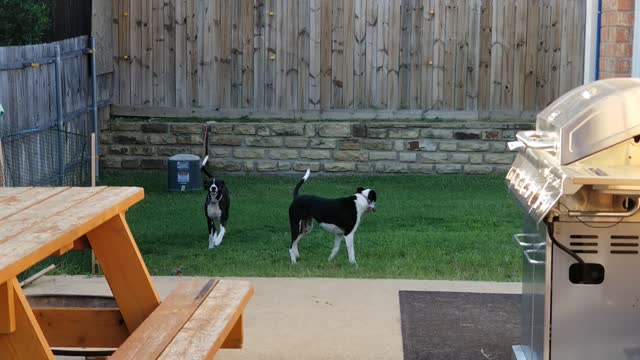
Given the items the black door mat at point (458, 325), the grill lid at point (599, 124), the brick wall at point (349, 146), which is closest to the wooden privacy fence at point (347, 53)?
the brick wall at point (349, 146)

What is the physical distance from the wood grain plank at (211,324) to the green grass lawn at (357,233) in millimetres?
3394

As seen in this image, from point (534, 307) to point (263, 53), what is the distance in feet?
33.4

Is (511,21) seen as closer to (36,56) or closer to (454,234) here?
(454,234)

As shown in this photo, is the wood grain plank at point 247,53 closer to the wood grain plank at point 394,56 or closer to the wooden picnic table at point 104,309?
the wood grain plank at point 394,56

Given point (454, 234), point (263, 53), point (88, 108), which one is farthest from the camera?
point (263, 53)

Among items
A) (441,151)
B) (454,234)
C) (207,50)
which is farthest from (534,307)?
(207,50)

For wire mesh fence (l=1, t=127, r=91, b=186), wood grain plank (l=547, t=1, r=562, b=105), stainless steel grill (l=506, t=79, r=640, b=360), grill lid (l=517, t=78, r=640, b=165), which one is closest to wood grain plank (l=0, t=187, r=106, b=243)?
stainless steel grill (l=506, t=79, r=640, b=360)

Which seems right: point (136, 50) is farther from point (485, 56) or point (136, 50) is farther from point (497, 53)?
point (497, 53)

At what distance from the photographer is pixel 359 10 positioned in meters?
14.5

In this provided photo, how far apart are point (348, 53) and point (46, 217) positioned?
34.4ft

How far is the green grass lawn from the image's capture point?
8.98 metres

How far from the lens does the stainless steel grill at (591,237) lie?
176 inches

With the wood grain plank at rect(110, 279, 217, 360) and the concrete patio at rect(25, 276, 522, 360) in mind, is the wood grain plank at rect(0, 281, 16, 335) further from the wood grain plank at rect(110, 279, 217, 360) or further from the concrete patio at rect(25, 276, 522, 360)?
the concrete patio at rect(25, 276, 522, 360)

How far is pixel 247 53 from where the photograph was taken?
48.3 feet
